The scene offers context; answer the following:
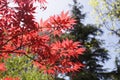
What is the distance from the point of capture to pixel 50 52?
5.91m

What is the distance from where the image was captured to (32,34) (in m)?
5.59

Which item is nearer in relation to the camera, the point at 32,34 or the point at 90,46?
the point at 32,34

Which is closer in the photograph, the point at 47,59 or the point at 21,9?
the point at 21,9

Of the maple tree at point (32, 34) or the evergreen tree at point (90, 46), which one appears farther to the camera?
the evergreen tree at point (90, 46)

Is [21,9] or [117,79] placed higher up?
[21,9]

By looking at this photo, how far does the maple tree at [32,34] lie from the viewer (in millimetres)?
5082

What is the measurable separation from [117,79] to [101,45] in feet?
20.4

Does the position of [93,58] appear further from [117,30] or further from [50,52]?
[50,52]

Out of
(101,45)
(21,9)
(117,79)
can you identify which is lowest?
(117,79)

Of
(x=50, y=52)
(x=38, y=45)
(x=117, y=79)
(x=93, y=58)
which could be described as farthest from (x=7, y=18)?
(x=93, y=58)

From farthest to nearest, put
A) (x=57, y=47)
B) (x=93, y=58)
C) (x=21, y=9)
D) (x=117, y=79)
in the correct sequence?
(x=93, y=58)
(x=117, y=79)
(x=57, y=47)
(x=21, y=9)

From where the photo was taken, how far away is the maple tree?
5.08m

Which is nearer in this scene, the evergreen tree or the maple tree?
the maple tree

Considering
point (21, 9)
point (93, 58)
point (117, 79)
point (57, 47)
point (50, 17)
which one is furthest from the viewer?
point (93, 58)
